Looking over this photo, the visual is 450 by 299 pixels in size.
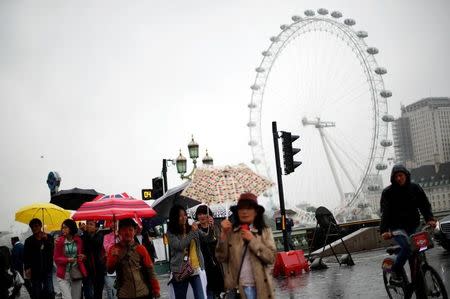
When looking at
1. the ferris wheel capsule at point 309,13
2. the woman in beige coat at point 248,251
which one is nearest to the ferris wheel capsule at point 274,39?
the ferris wheel capsule at point 309,13

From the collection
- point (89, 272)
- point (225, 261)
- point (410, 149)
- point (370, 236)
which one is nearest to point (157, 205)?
point (89, 272)

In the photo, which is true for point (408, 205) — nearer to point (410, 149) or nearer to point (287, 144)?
point (287, 144)

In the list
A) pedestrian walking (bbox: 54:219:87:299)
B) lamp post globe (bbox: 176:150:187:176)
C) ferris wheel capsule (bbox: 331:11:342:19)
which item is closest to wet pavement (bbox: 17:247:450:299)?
pedestrian walking (bbox: 54:219:87:299)

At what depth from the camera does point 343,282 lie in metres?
10.6

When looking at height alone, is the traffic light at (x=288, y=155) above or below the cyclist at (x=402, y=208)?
above

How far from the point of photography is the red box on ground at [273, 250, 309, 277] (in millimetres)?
13673

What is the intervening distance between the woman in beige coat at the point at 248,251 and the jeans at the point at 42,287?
555 cm

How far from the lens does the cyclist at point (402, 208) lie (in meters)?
6.54

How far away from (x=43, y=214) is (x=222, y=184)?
4.66 meters

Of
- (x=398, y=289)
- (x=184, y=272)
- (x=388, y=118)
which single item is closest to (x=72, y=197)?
(x=184, y=272)

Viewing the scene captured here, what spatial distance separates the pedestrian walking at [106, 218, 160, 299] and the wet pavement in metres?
3.90

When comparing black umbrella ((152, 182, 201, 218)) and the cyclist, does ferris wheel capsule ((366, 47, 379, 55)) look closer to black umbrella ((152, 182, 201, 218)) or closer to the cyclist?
black umbrella ((152, 182, 201, 218))

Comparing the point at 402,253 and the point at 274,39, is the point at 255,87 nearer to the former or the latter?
the point at 274,39

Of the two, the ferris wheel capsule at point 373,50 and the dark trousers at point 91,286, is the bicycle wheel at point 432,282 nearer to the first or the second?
the dark trousers at point 91,286
